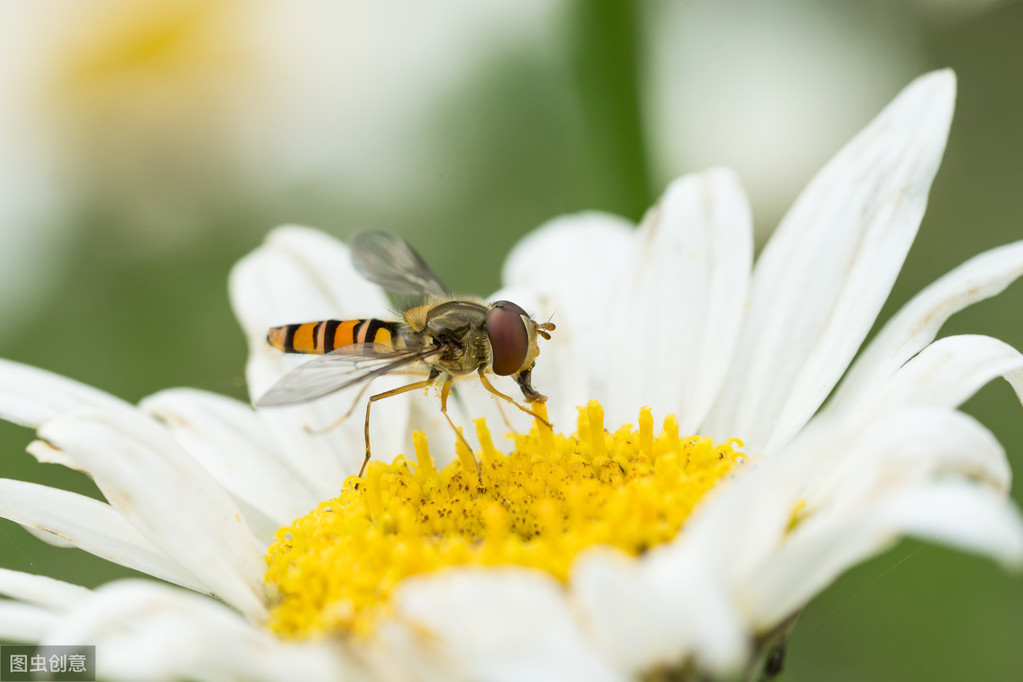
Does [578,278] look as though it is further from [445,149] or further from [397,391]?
[445,149]

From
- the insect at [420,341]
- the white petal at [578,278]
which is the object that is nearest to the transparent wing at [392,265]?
the insect at [420,341]

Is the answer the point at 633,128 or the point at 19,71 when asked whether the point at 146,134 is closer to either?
the point at 19,71

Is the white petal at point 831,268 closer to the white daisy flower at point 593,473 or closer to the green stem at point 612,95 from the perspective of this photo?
the white daisy flower at point 593,473

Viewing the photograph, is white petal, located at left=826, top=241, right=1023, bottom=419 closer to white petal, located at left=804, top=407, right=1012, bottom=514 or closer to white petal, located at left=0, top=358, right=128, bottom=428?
white petal, located at left=804, top=407, right=1012, bottom=514

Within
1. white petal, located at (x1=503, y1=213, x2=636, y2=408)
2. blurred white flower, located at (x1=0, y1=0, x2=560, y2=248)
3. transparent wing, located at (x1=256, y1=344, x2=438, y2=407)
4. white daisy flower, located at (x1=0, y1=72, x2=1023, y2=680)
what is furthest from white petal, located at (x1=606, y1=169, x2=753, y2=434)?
blurred white flower, located at (x1=0, y1=0, x2=560, y2=248)

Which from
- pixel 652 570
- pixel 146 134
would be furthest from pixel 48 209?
pixel 652 570

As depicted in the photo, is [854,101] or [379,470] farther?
[854,101]
